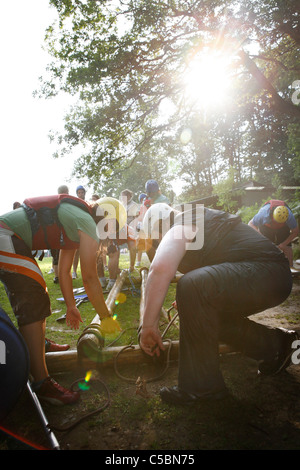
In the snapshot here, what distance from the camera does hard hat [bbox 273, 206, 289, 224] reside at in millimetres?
4629

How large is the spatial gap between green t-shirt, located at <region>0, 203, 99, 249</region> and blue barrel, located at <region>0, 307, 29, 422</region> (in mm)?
684

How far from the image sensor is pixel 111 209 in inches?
102

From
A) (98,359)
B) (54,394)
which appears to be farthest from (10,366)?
(98,359)

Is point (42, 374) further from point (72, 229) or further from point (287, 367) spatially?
point (287, 367)

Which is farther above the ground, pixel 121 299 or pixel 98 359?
pixel 98 359

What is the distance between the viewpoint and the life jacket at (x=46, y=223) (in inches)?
79.2

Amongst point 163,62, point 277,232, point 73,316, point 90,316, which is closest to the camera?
point 73,316

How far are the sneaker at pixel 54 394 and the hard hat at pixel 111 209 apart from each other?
1448mm

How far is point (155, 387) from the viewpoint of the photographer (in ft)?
6.57

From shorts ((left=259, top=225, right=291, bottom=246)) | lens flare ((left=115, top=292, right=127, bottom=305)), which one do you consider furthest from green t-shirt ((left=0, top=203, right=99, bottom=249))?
shorts ((left=259, top=225, right=291, bottom=246))

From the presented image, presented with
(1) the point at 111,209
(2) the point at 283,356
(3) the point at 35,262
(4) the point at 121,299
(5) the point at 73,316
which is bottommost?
(4) the point at 121,299

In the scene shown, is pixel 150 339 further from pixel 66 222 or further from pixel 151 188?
pixel 151 188

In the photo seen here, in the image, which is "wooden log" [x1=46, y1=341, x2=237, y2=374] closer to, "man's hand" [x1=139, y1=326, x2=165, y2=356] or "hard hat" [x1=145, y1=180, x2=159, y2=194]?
"man's hand" [x1=139, y1=326, x2=165, y2=356]

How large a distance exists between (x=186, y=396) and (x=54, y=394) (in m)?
0.96
